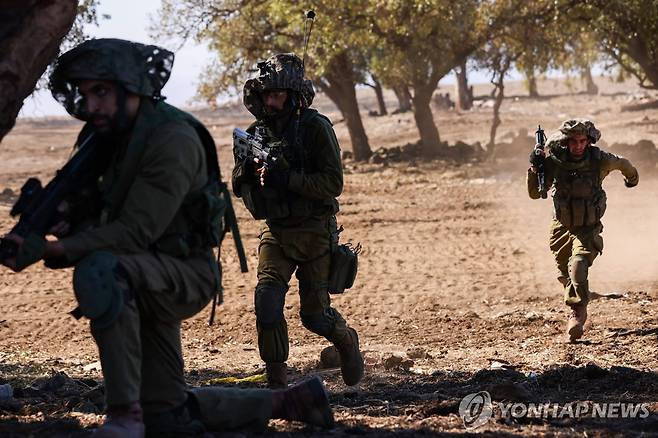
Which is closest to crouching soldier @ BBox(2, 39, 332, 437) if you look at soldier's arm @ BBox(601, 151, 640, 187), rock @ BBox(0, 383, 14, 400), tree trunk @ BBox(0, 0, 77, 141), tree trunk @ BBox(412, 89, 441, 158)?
tree trunk @ BBox(0, 0, 77, 141)

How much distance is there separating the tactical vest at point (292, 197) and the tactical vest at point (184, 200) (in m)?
1.90

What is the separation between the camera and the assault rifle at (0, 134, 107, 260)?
4.73 metres

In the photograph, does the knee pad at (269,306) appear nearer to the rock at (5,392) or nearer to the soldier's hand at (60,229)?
the rock at (5,392)

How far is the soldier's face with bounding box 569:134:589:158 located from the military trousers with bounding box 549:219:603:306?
0.61 m

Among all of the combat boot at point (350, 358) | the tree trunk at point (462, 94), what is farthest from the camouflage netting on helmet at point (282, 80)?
the tree trunk at point (462, 94)

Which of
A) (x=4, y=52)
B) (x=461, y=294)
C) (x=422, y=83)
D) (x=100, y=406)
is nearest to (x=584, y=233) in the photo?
(x=461, y=294)

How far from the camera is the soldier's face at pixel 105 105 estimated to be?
4.78 metres

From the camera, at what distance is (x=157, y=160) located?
466 cm

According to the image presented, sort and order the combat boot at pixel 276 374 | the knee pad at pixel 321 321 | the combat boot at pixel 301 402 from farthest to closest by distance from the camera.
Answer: the knee pad at pixel 321 321 < the combat boot at pixel 276 374 < the combat boot at pixel 301 402

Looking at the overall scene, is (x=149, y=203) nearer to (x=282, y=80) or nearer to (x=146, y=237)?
(x=146, y=237)

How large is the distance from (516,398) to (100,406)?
7.17 feet

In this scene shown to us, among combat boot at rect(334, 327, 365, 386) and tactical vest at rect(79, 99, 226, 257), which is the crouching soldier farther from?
combat boot at rect(334, 327, 365, 386)

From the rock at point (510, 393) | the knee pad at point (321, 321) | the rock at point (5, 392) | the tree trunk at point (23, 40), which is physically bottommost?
the rock at point (510, 393)

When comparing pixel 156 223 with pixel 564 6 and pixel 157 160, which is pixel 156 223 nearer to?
pixel 157 160
